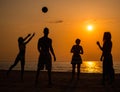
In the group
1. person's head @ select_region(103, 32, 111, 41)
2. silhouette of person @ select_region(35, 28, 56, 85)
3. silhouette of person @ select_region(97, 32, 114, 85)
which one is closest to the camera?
silhouette of person @ select_region(35, 28, 56, 85)

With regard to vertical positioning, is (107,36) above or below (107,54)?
above

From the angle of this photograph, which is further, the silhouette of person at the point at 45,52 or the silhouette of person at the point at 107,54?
the silhouette of person at the point at 107,54

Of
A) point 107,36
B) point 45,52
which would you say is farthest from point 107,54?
point 45,52

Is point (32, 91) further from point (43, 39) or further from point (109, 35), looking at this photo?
point (109, 35)

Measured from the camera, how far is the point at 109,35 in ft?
47.3

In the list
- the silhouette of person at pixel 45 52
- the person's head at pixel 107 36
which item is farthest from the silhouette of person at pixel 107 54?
the silhouette of person at pixel 45 52

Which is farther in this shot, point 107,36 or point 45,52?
point 107,36

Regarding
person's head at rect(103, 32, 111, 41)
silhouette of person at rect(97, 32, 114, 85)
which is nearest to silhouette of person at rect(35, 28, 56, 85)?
silhouette of person at rect(97, 32, 114, 85)

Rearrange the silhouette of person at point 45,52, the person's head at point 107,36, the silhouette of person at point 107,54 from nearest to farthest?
the silhouette of person at point 45,52 → the person's head at point 107,36 → the silhouette of person at point 107,54

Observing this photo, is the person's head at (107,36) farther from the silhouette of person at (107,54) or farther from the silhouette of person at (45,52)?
the silhouette of person at (45,52)

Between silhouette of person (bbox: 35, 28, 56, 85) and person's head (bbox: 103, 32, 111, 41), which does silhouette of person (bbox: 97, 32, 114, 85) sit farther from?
silhouette of person (bbox: 35, 28, 56, 85)

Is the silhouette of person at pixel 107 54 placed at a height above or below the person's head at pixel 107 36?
below

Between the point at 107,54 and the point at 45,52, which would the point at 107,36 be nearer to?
the point at 107,54

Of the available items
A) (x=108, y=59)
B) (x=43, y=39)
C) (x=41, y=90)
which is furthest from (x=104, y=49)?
(x=41, y=90)
